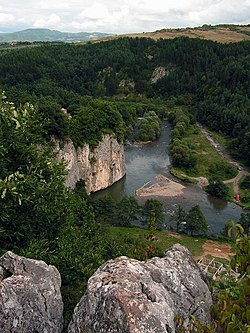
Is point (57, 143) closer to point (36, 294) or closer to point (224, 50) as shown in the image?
point (36, 294)

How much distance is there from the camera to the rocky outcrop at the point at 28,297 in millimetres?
8461

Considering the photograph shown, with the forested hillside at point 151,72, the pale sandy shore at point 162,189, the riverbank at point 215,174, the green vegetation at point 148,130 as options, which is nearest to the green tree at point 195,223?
the pale sandy shore at point 162,189

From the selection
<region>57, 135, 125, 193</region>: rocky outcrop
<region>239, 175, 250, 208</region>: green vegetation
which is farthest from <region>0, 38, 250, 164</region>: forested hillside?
<region>57, 135, 125, 193</region>: rocky outcrop

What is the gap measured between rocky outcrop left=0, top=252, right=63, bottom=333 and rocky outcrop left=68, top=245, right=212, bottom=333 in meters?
0.89

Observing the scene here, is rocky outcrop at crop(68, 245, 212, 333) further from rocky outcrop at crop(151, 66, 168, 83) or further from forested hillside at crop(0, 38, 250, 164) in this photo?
rocky outcrop at crop(151, 66, 168, 83)

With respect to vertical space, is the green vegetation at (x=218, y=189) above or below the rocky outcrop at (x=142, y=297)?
below

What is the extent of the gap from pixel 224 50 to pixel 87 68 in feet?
137

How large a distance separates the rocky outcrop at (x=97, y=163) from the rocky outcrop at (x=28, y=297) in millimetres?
36827

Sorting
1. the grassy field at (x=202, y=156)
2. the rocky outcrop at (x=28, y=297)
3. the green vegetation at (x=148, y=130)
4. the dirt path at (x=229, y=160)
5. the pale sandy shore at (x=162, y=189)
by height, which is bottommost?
the dirt path at (x=229, y=160)

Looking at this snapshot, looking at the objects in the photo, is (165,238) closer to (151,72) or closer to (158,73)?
(158,73)

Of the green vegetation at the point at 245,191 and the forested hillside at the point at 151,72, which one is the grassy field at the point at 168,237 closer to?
the green vegetation at the point at 245,191

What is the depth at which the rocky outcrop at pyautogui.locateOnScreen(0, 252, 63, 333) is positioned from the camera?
8461 millimetres

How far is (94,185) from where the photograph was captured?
5431cm

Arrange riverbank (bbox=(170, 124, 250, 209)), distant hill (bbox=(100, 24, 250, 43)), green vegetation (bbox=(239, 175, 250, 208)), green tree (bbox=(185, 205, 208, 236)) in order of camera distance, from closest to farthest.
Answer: green tree (bbox=(185, 205, 208, 236)) < green vegetation (bbox=(239, 175, 250, 208)) < riverbank (bbox=(170, 124, 250, 209)) < distant hill (bbox=(100, 24, 250, 43))
